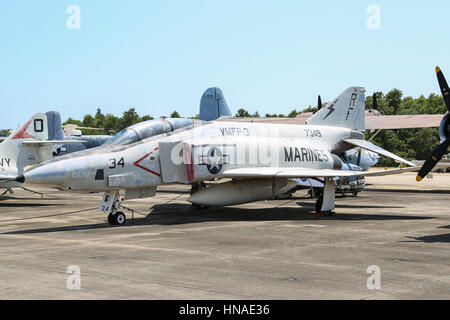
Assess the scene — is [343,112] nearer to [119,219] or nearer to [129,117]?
[119,219]

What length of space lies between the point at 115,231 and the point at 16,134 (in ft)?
44.7

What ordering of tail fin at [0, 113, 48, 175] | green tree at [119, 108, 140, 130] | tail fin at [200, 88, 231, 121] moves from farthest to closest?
1. green tree at [119, 108, 140, 130]
2. tail fin at [200, 88, 231, 121]
3. tail fin at [0, 113, 48, 175]

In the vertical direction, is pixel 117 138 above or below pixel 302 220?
above

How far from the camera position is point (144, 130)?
1848 cm

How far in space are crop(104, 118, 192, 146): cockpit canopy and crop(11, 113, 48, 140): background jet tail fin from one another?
11.0m

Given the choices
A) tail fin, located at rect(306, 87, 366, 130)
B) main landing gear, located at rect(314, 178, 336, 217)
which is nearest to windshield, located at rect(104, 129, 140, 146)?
main landing gear, located at rect(314, 178, 336, 217)

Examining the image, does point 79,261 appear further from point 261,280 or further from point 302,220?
point 302,220

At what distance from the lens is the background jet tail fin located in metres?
27.7

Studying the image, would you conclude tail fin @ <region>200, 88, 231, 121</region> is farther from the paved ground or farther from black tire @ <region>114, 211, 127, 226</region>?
black tire @ <region>114, 211, 127, 226</region>

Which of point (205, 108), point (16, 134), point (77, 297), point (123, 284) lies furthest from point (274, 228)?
point (205, 108)

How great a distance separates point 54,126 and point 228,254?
2908 cm

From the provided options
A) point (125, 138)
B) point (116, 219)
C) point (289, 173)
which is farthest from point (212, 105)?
Answer: point (116, 219)

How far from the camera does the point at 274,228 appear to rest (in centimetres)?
1689

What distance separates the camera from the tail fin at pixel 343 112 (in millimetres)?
24984
